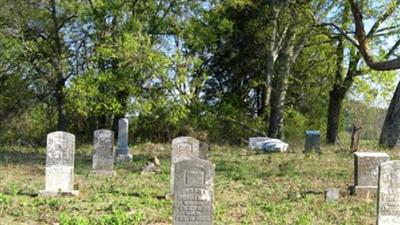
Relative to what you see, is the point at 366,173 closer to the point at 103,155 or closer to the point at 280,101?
the point at 103,155

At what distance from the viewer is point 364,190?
1166 centimetres

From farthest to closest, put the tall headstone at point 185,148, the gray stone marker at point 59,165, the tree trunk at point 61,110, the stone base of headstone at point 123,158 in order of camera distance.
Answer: the tree trunk at point 61,110 < the stone base of headstone at point 123,158 < the tall headstone at point 185,148 < the gray stone marker at point 59,165

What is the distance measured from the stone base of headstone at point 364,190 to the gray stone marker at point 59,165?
209 inches

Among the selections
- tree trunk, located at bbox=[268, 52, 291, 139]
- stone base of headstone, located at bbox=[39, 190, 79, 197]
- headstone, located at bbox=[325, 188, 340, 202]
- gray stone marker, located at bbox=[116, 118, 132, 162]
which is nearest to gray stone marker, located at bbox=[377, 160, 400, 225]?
headstone, located at bbox=[325, 188, 340, 202]

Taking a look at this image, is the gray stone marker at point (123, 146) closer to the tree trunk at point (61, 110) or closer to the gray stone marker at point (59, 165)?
the gray stone marker at point (59, 165)

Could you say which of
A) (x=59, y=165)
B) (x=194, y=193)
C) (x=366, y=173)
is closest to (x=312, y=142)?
(x=366, y=173)

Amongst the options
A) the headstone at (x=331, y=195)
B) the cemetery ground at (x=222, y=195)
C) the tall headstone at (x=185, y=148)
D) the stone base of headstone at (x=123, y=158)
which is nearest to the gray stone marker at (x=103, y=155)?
the cemetery ground at (x=222, y=195)

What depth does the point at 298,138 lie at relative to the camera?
30.1 m

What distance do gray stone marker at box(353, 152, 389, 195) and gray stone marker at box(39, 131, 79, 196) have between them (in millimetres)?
5389

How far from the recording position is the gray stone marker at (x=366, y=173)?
38.3 feet

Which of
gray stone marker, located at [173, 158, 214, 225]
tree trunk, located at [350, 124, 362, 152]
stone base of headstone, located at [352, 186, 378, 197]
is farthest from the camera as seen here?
tree trunk, located at [350, 124, 362, 152]

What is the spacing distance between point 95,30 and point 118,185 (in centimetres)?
1527

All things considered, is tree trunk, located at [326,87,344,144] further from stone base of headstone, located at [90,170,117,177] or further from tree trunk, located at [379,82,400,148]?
stone base of headstone, located at [90,170,117,177]

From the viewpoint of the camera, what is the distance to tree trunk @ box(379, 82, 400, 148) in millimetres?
20147
